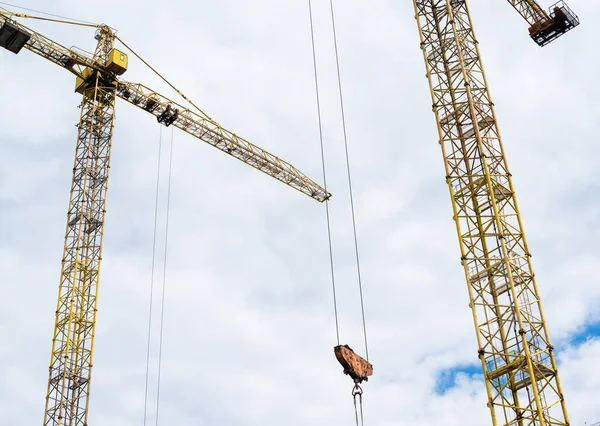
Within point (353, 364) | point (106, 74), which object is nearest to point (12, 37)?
point (106, 74)

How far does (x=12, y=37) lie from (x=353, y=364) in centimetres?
3833

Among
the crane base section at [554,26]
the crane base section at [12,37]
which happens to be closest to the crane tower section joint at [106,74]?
the crane base section at [12,37]

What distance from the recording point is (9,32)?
59.5 meters

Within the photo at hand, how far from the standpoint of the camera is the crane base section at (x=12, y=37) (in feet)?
195

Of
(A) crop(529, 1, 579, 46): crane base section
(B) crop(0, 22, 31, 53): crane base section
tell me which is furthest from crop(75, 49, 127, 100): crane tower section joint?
(A) crop(529, 1, 579, 46): crane base section

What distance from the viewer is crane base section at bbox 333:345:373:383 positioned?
34750 mm

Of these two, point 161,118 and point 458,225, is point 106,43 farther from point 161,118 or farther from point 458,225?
point 458,225

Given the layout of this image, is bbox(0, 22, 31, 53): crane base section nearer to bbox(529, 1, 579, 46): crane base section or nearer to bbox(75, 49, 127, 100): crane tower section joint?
bbox(75, 49, 127, 100): crane tower section joint

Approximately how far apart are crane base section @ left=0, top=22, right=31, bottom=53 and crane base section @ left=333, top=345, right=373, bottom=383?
3738 centimetres

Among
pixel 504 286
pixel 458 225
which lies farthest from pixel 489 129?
pixel 504 286

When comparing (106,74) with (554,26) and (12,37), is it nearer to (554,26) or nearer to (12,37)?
(12,37)

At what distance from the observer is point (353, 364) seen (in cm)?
3500

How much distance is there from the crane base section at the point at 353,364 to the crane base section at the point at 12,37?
37.4m

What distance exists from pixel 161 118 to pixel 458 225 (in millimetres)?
36298
